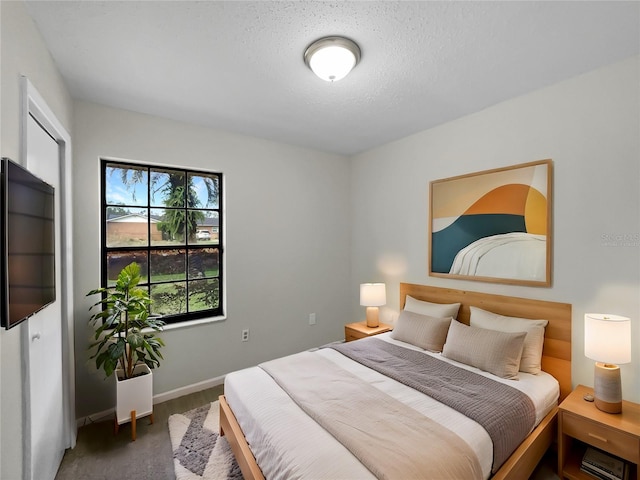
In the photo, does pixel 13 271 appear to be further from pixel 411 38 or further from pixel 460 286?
pixel 460 286

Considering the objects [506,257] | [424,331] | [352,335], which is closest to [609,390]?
[506,257]

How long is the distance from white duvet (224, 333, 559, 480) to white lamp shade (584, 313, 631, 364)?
1.35ft

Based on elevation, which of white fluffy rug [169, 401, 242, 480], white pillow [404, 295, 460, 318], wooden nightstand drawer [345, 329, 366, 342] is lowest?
white fluffy rug [169, 401, 242, 480]

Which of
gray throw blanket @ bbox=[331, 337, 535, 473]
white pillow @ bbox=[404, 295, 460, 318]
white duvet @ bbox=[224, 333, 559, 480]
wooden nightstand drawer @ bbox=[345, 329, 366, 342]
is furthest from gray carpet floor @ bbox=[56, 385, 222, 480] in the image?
white pillow @ bbox=[404, 295, 460, 318]

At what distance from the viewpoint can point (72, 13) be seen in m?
1.55

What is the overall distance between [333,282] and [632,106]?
310 cm

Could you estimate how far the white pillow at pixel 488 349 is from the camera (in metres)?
2.10

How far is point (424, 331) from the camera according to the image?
105 inches

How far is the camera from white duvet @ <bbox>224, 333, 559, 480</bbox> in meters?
1.32

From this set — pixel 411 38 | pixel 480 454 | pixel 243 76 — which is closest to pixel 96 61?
pixel 243 76

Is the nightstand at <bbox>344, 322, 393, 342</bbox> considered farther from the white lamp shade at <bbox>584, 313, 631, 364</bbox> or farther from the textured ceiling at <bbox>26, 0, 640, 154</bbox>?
the textured ceiling at <bbox>26, 0, 640, 154</bbox>

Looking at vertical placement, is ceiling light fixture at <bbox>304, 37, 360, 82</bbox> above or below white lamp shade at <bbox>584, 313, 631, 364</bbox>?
above

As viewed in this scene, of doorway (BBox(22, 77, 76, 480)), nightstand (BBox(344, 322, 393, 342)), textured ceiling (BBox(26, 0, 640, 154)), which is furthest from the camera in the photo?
nightstand (BBox(344, 322, 393, 342))

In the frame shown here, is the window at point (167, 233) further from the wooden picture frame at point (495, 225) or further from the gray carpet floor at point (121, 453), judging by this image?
the wooden picture frame at point (495, 225)
